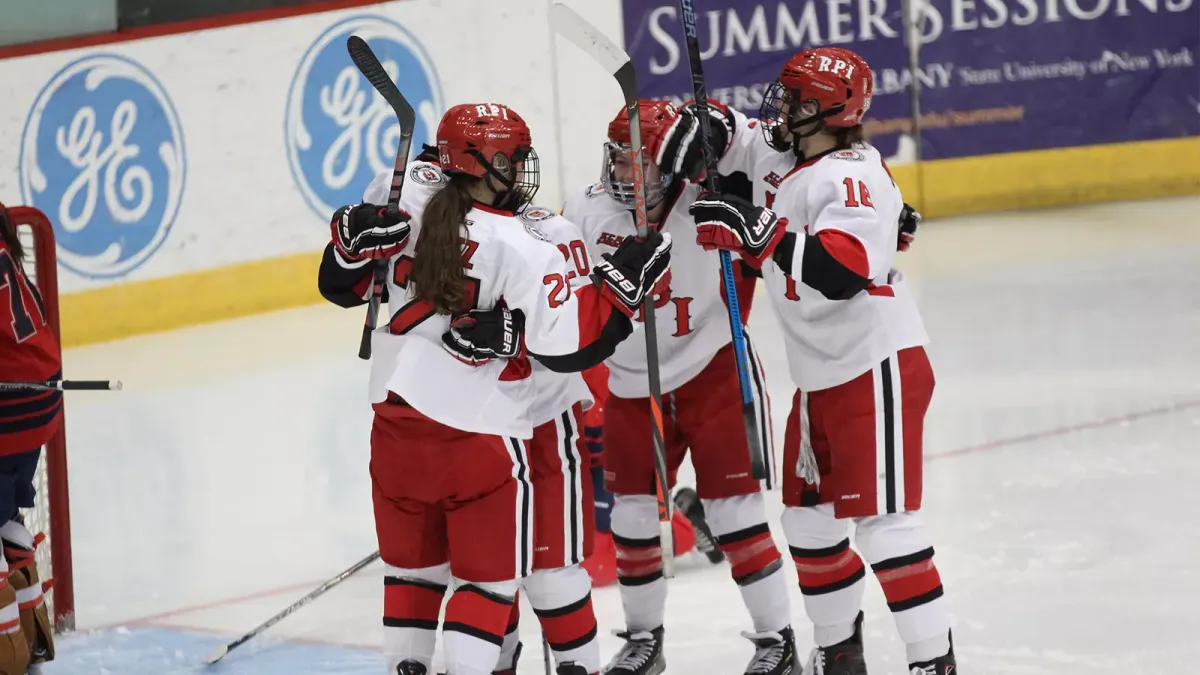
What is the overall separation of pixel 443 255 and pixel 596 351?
1.00 ft

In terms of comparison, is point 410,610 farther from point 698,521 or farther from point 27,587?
point 698,521

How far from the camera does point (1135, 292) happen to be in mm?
7219

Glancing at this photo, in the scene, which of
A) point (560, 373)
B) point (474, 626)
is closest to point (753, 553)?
point (560, 373)

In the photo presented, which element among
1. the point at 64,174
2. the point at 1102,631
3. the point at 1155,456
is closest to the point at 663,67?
the point at 64,174

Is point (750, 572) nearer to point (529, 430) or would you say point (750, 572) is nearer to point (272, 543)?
point (529, 430)

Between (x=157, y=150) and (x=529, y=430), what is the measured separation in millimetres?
4866

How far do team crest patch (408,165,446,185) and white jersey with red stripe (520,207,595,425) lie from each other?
0.18 m

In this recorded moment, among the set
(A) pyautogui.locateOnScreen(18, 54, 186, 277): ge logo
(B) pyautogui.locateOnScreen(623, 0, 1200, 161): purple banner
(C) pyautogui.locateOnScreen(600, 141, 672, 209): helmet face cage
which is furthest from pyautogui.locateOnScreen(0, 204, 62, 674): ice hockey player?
(B) pyautogui.locateOnScreen(623, 0, 1200, 161): purple banner

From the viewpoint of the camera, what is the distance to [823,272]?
304 centimetres

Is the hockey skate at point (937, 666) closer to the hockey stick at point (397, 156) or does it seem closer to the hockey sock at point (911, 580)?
the hockey sock at point (911, 580)

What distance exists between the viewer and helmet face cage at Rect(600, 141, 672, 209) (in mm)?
3344

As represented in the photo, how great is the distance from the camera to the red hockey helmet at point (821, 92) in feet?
10.4

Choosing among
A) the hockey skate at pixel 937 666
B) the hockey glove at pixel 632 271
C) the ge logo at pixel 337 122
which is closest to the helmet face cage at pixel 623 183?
the hockey glove at pixel 632 271

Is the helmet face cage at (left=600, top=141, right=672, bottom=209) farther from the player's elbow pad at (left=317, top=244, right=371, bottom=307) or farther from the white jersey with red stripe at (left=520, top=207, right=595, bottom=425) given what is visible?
the player's elbow pad at (left=317, top=244, right=371, bottom=307)
